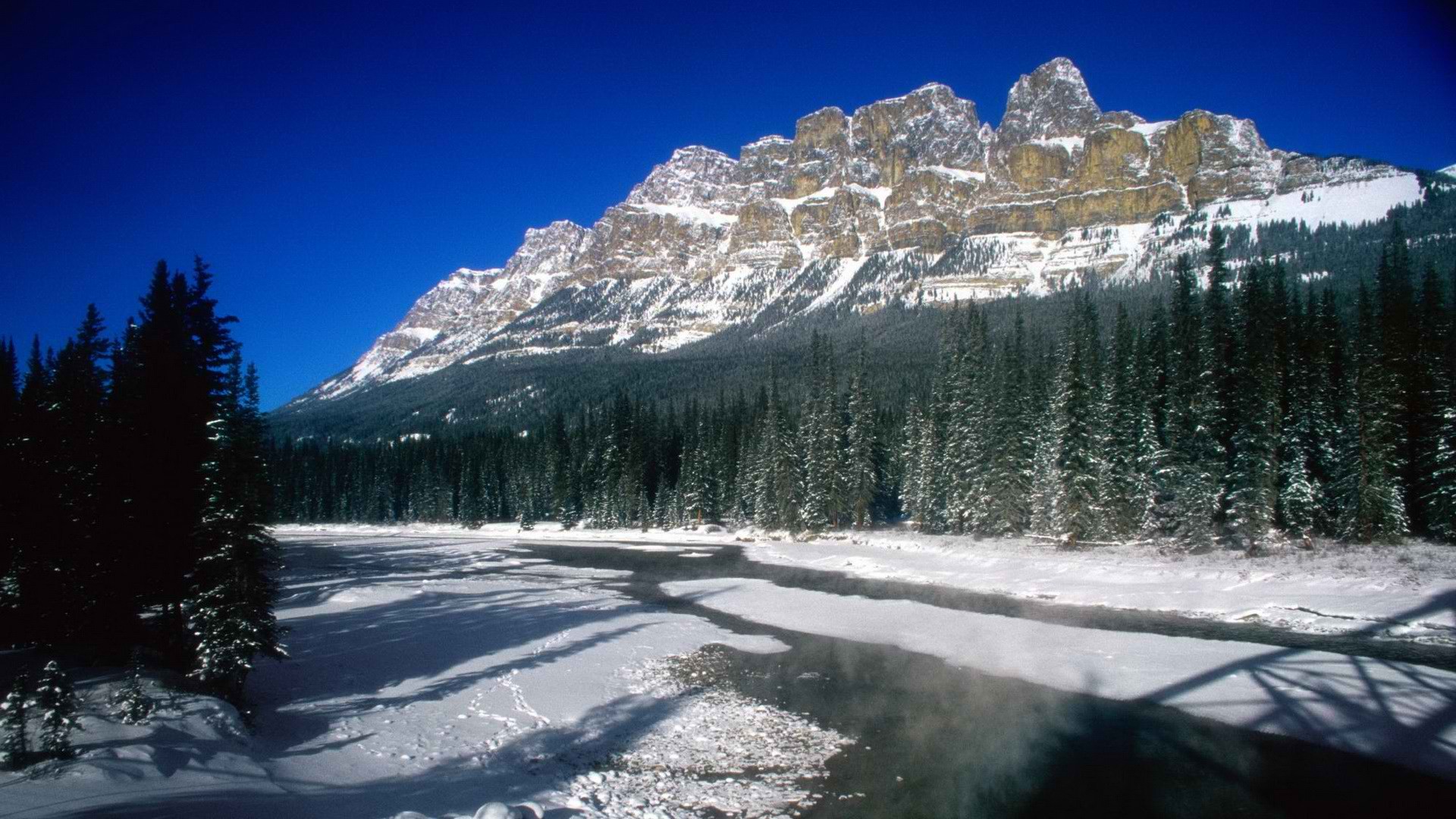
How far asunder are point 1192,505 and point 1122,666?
73.0 ft

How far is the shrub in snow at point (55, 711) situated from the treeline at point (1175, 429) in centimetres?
4342

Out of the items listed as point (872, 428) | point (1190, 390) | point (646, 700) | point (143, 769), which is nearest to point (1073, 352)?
point (1190, 390)

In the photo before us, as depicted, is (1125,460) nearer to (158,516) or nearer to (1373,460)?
(1373,460)

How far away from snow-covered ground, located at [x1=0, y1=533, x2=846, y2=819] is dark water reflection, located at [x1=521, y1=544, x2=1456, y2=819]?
1279mm

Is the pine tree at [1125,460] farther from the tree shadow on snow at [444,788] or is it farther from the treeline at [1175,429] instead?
the tree shadow on snow at [444,788]

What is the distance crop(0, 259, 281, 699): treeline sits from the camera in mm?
15453

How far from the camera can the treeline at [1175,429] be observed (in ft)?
117

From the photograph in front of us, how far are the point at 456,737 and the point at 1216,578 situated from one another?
1280 inches

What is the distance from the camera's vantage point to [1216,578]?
31.7 meters

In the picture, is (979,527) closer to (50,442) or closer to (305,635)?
(305,635)

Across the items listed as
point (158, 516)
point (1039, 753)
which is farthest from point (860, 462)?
point (158, 516)

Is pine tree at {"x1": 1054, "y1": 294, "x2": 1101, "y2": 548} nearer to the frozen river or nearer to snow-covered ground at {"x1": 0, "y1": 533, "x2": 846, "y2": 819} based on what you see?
the frozen river

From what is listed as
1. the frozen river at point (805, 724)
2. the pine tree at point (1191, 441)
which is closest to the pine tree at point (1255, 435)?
the pine tree at point (1191, 441)

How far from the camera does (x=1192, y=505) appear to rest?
37531mm
